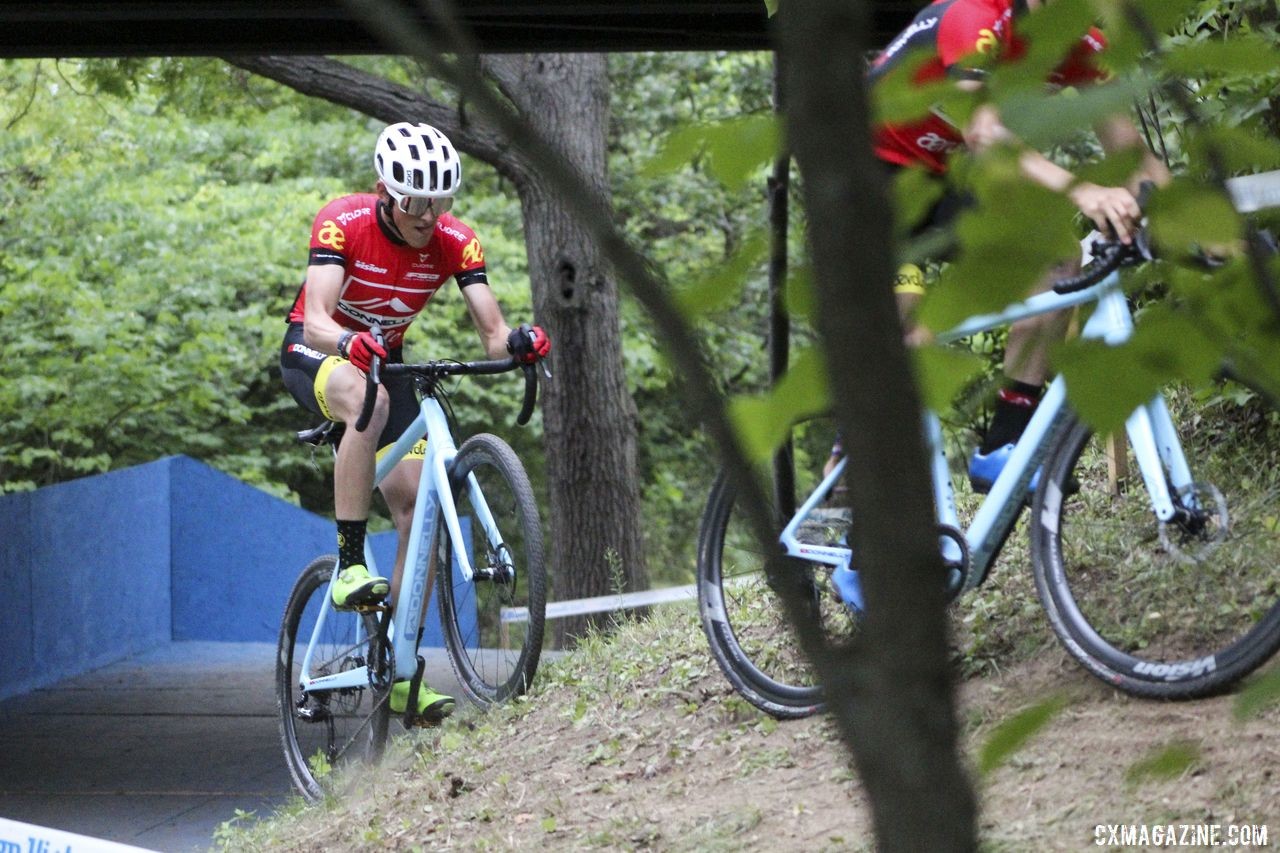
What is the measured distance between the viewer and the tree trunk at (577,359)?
410 inches

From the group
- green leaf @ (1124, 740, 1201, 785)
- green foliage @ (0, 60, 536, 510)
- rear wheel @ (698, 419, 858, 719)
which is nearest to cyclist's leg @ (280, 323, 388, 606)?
Result: rear wheel @ (698, 419, 858, 719)

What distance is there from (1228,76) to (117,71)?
11.8 m

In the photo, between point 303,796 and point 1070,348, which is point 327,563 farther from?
point 1070,348

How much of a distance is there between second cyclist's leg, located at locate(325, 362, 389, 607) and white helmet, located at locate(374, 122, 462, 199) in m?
0.67

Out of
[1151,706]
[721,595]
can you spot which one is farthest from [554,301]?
[1151,706]

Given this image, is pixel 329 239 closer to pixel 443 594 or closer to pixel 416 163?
pixel 416 163

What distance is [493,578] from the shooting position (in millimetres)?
5637

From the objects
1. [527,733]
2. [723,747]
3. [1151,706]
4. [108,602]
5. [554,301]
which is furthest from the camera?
[108,602]

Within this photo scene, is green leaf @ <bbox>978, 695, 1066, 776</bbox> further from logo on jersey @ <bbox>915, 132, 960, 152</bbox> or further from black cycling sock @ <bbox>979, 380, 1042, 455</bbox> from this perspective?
black cycling sock @ <bbox>979, 380, 1042, 455</bbox>

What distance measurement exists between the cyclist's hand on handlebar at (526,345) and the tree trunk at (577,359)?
482 cm

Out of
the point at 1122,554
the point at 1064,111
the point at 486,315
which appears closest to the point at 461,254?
the point at 486,315

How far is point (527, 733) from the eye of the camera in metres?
5.32

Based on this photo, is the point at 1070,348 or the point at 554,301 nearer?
the point at 1070,348

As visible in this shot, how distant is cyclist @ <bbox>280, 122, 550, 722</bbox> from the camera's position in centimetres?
564
